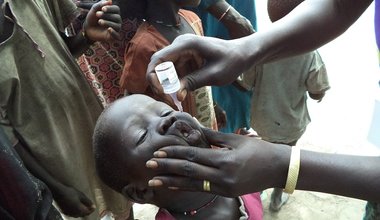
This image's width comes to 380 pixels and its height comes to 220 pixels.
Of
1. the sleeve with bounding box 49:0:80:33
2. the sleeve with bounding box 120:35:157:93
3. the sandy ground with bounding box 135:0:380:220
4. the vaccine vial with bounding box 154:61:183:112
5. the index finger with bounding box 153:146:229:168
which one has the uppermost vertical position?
the sleeve with bounding box 49:0:80:33

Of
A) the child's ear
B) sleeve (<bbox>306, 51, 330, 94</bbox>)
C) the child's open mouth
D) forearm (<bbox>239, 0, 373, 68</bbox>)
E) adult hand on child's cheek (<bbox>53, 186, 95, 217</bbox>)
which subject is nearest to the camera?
the child's open mouth

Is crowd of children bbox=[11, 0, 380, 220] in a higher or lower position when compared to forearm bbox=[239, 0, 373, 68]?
lower

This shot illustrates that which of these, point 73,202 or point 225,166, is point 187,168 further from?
point 73,202

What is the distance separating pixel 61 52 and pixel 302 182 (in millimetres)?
1018

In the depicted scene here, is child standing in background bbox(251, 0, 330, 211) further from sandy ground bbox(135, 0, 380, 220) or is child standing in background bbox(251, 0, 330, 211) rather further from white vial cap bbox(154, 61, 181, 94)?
white vial cap bbox(154, 61, 181, 94)

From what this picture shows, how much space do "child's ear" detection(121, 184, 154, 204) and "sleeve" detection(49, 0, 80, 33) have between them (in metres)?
0.80

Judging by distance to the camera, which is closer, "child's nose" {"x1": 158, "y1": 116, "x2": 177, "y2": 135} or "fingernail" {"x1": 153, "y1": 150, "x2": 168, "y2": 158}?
"fingernail" {"x1": 153, "y1": 150, "x2": 168, "y2": 158}

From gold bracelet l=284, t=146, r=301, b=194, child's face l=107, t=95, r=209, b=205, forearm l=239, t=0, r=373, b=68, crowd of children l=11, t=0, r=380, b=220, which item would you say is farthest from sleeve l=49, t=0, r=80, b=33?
gold bracelet l=284, t=146, r=301, b=194

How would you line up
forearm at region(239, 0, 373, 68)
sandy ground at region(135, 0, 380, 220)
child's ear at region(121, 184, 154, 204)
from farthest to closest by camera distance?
sandy ground at region(135, 0, 380, 220), forearm at region(239, 0, 373, 68), child's ear at region(121, 184, 154, 204)

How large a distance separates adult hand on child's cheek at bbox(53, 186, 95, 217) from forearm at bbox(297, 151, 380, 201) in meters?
0.87

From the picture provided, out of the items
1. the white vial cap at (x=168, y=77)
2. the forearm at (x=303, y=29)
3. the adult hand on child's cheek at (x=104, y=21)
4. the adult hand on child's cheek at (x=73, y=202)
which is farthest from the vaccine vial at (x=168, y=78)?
the adult hand on child's cheek at (x=73, y=202)

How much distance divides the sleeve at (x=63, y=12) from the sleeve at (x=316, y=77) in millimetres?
1204

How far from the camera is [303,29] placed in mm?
1229

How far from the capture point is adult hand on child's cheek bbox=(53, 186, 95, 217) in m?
1.37
